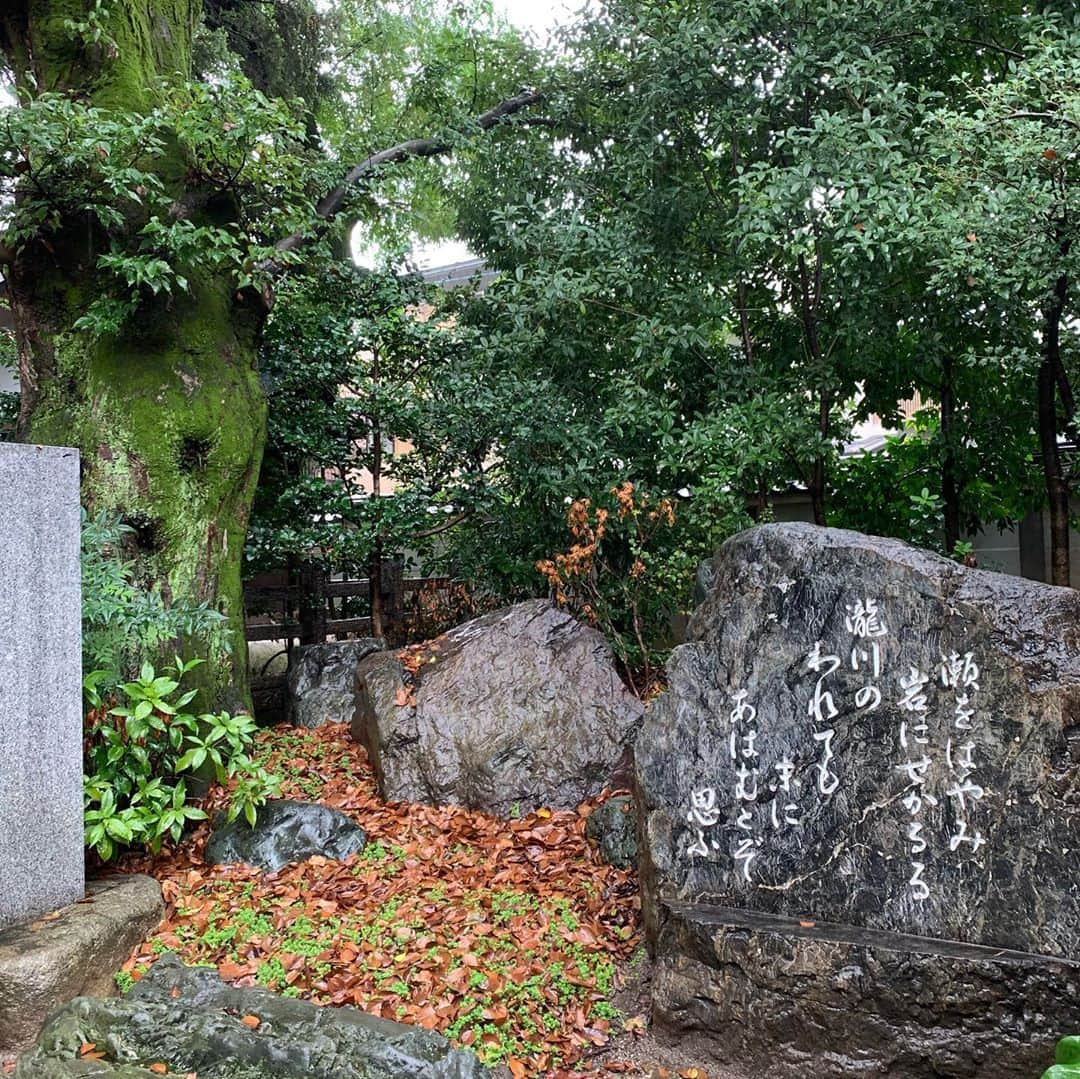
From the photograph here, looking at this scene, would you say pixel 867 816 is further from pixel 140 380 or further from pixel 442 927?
pixel 140 380

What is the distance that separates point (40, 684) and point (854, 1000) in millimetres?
4010

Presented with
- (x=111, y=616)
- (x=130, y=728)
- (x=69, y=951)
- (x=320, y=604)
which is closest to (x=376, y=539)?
(x=320, y=604)

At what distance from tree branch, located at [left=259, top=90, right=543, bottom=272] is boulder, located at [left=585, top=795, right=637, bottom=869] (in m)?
5.65

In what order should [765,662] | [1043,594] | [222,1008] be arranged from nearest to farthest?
[222,1008]
[1043,594]
[765,662]

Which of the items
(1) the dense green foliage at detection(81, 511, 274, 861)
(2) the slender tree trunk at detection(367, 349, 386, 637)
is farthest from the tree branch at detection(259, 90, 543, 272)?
(1) the dense green foliage at detection(81, 511, 274, 861)

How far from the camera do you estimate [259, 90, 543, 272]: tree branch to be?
8.49 meters

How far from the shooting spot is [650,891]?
4.41 meters

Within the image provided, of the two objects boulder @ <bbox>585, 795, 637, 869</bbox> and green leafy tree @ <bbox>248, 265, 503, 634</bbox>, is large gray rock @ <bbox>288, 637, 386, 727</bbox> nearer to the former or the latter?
green leafy tree @ <bbox>248, 265, 503, 634</bbox>

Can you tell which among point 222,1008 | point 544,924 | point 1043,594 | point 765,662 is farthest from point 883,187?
point 222,1008

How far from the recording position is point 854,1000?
12.3 ft

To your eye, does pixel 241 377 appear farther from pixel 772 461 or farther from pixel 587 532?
pixel 772 461

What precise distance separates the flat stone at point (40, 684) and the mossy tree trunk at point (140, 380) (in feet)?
5.75

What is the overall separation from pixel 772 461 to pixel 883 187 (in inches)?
81.8

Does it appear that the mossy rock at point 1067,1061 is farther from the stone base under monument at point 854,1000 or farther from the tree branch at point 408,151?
the tree branch at point 408,151
